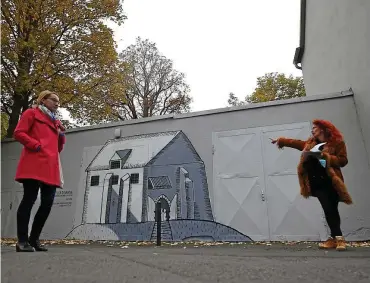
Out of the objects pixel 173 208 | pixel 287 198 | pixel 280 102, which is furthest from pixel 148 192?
pixel 280 102

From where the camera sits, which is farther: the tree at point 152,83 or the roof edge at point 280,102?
the tree at point 152,83

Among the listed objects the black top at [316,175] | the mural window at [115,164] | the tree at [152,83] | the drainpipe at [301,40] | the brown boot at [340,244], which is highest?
the tree at [152,83]

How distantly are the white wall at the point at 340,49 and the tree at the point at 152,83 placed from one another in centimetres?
1757

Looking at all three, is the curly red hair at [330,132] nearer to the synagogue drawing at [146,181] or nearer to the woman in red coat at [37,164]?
the synagogue drawing at [146,181]

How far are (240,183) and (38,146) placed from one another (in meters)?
4.13

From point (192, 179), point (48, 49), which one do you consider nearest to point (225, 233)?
point (192, 179)

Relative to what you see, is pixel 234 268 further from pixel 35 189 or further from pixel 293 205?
pixel 293 205

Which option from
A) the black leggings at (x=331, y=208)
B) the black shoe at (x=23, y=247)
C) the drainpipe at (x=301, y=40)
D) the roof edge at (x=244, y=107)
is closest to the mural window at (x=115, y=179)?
the roof edge at (x=244, y=107)

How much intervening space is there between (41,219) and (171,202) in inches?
142

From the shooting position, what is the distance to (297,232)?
599cm

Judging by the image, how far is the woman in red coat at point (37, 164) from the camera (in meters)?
3.48

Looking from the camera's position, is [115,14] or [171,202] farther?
[115,14]

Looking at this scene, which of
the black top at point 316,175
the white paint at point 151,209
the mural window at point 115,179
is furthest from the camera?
the mural window at point 115,179

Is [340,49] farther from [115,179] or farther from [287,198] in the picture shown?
[115,179]
